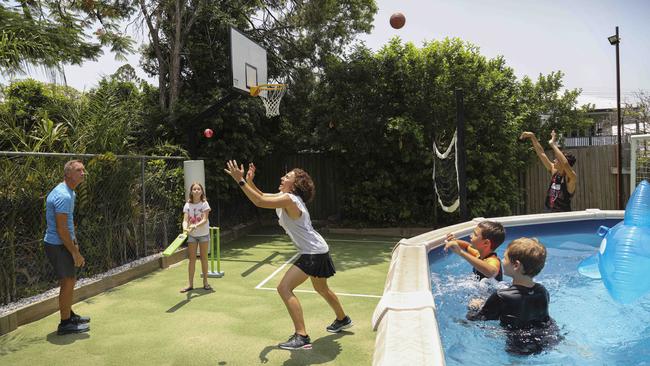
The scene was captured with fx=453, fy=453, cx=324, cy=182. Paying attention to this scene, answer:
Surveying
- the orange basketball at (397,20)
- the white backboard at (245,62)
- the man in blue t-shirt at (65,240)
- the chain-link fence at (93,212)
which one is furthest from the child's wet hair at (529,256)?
the orange basketball at (397,20)

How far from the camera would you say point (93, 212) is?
6574mm

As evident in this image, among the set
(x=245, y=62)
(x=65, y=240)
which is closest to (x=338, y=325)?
(x=65, y=240)

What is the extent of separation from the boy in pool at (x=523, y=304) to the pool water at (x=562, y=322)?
120 millimetres

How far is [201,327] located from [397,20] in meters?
7.08

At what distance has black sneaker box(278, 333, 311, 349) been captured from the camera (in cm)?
403

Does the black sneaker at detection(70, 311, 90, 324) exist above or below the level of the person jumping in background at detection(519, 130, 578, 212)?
below

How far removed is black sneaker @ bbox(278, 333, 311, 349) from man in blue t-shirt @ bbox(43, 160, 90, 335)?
219 centimetres

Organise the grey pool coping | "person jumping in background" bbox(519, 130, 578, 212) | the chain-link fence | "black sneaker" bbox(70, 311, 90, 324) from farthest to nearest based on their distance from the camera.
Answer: "person jumping in background" bbox(519, 130, 578, 212) → the chain-link fence → "black sneaker" bbox(70, 311, 90, 324) → the grey pool coping

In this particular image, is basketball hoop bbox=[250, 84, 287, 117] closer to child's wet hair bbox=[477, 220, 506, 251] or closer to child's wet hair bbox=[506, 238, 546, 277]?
child's wet hair bbox=[477, 220, 506, 251]

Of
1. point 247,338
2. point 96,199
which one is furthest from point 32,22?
point 247,338

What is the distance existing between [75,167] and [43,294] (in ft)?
6.47

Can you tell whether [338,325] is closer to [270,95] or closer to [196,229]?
[196,229]

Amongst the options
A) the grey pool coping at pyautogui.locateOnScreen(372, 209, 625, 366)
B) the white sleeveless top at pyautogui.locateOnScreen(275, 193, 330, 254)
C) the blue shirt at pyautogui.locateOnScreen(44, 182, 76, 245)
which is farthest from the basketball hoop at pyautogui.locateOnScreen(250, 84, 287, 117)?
the white sleeveless top at pyautogui.locateOnScreen(275, 193, 330, 254)

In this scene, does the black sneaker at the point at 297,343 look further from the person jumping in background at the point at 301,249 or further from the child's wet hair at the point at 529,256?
the child's wet hair at the point at 529,256
